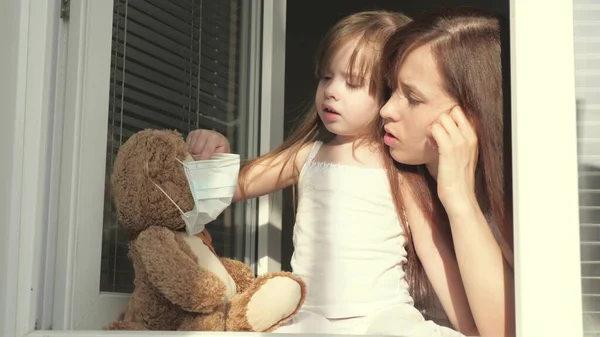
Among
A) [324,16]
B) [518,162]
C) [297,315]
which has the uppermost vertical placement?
[324,16]

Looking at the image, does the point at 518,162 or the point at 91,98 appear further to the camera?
the point at 91,98

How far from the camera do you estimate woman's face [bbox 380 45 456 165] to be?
1834 mm

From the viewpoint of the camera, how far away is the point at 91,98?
1753 mm

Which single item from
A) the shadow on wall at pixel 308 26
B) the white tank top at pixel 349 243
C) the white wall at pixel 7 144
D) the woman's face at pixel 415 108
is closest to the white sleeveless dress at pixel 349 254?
the white tank top at pixel 349 243

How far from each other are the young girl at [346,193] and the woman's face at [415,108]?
9cm

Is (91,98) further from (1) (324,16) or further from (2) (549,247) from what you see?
(1) (324,16)

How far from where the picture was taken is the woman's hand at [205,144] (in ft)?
6.32

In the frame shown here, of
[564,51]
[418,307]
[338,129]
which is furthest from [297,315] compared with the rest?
[564,51]

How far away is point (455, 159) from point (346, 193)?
0.30 metres

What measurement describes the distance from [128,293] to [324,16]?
1799mm

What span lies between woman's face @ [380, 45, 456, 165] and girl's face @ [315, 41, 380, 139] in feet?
0.26

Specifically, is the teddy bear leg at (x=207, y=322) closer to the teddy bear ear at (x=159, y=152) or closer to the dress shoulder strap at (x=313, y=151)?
the teddy bear ear at (x=159, y=152)

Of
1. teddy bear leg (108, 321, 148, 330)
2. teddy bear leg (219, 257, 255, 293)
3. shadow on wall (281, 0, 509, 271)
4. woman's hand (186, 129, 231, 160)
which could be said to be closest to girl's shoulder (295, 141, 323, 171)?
woman's hand (186, 129, 231, 160)

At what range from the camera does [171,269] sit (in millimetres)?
1646
